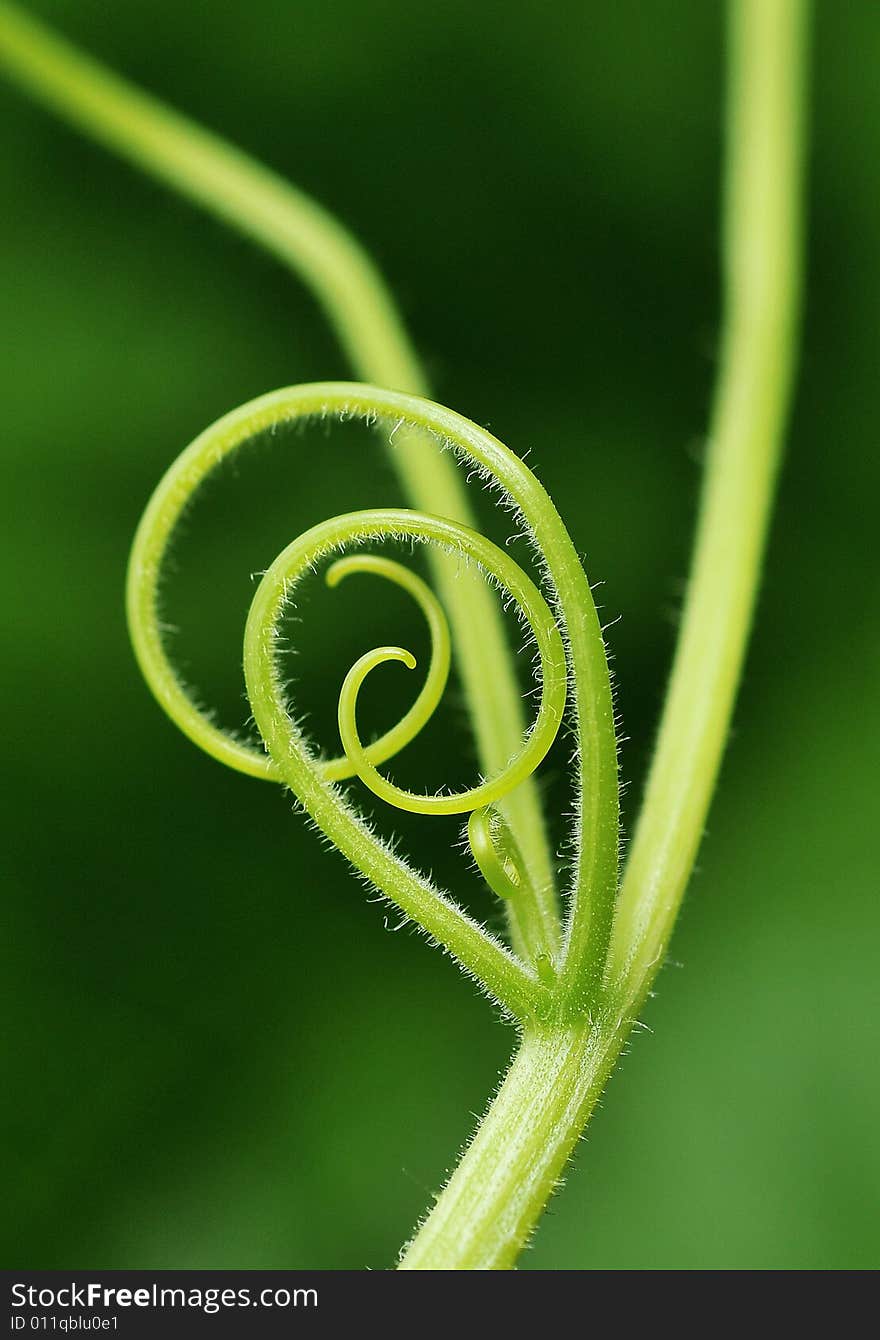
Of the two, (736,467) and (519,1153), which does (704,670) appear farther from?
(519,1153)

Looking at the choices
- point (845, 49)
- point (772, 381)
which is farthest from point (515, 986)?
point (845, 49)

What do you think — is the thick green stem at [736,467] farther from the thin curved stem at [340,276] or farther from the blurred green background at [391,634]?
the blurred green background at [391,634]

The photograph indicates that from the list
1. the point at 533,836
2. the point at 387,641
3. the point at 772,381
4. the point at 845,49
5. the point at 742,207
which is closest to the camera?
the point at 533,836

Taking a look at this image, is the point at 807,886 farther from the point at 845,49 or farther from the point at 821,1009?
the point at 845,49

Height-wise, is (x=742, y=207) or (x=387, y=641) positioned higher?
(x=742, y=207)

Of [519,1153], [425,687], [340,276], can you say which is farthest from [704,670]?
[340,276]

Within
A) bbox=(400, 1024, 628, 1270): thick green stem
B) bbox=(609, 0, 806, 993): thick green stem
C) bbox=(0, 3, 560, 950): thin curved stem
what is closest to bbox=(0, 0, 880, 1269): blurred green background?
bbox=(0, 3, 560, 950): thin curved stem

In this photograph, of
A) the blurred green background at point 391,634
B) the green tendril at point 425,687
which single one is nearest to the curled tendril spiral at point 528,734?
the green tendril at point 425,687
